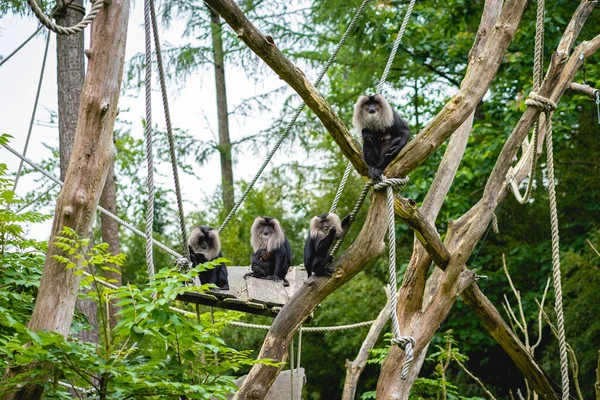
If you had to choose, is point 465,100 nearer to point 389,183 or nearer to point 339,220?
point 389,183

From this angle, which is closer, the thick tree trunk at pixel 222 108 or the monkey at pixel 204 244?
the monkey at pixel 204 244

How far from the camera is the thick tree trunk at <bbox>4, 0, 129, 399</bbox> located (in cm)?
326

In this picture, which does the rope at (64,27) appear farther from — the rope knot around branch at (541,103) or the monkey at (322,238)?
the rope knot around branch at (541,103)

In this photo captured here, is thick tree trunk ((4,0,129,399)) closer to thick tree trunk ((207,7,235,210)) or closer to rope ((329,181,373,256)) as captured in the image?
rope ((329,181,373,256))

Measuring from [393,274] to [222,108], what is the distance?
1082 centimetres

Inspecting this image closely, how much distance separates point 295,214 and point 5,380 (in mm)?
9952

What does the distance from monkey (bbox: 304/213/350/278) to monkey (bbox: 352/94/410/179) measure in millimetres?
493

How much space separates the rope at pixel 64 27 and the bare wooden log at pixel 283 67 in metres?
0.50

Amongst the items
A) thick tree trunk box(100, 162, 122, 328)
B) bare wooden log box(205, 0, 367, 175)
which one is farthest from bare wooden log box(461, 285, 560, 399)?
thick tree trunk box(100, 162, 122, 328)

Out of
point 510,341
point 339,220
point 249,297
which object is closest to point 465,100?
point 339,220

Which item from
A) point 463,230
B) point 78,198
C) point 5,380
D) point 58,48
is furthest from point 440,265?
point 58,48

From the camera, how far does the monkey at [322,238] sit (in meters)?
4.62

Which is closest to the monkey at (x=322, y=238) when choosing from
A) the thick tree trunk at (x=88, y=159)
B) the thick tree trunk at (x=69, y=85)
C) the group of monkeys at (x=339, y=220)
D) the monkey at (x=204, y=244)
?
the group of monkeys at (x=339, y=220)

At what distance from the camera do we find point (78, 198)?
3.32 meters
